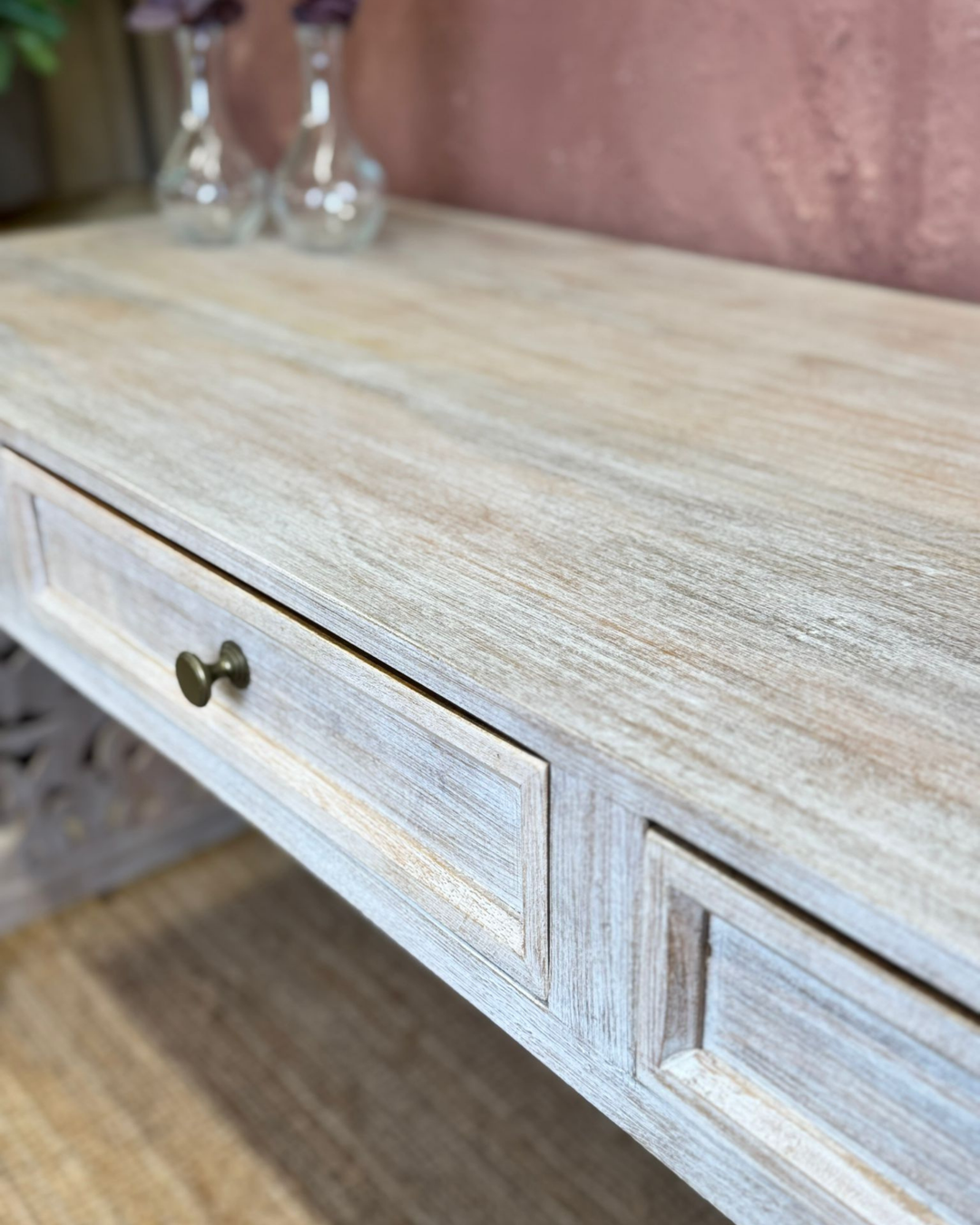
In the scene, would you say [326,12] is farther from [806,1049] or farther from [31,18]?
[806,1049]

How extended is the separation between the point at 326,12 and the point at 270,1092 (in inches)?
32.4

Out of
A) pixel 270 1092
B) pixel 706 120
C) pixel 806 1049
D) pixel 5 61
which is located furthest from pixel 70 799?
pixel 806 1049

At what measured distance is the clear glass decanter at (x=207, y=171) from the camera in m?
1.00

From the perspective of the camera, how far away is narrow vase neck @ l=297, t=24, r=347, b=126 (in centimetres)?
Result: 97

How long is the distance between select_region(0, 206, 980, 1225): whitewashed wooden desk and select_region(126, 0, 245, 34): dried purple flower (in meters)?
0.29

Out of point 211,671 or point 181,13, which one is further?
point 181,13

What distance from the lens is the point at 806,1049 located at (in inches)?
14.4

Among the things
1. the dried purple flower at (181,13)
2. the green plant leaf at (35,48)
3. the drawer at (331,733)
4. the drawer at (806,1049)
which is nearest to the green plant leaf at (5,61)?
the green plant leaf at (35,48)

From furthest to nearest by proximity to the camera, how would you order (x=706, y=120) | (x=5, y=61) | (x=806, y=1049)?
1. (x=5, y=61)
2. (x=706, y=120)
3. (x=806, y=1049)

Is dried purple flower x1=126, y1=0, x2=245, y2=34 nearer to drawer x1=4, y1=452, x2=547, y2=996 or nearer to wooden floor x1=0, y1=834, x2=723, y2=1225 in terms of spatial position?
drawer x1=4, y1=452, x2=547, y2=996

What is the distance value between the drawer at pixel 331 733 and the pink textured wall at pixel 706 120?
531 millimetres

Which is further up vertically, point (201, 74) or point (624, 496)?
point (201, 74)

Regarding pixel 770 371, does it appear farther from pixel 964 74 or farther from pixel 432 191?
pixel 432 191

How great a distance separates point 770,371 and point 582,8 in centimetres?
42
